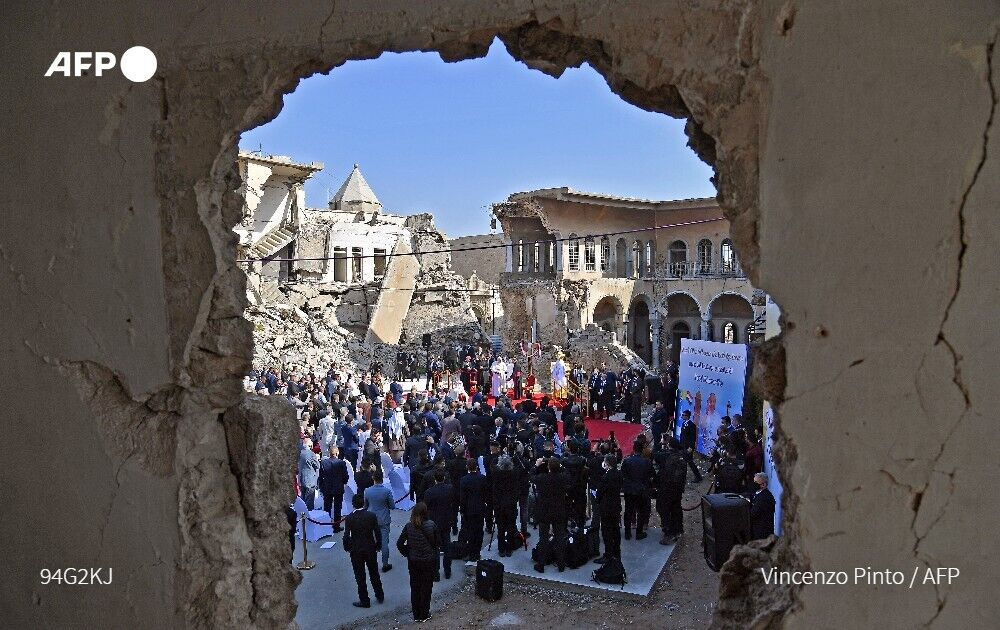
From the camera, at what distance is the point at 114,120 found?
3846mm

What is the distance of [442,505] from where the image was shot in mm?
8016

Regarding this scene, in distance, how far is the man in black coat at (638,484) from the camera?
29.0 feet

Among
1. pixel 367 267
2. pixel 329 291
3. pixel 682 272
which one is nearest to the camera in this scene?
pixel 682 272

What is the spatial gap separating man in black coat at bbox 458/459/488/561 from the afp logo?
6059mm

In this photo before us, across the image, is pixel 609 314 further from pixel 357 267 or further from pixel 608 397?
pixel 357 267

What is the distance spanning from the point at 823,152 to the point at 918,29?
2.19ft

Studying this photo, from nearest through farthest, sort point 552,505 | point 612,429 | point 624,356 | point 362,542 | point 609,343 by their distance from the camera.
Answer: point 362,542 < point 552,505 < point 612,429 < point 624,356 < point 609,343

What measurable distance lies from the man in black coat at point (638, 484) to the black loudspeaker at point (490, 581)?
2.25m

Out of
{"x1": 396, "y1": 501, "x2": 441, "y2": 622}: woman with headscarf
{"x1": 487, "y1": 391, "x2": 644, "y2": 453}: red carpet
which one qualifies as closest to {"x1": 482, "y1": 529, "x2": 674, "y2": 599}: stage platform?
{"x1": 396, "y1": 501, "x2": 441, "y2": 622}: woman with headscarf

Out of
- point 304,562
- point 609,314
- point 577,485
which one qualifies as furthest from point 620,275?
point 304,562

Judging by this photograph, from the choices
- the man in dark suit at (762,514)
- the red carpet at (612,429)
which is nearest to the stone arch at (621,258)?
the red carpet at (612,429)

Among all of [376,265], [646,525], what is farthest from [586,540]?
[376,265]

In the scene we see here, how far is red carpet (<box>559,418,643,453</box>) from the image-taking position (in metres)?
15.8

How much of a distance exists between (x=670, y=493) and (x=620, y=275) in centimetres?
2367
